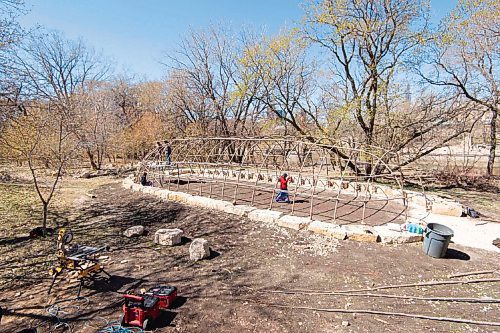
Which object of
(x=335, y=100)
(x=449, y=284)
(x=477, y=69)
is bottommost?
(x=449, y=284)

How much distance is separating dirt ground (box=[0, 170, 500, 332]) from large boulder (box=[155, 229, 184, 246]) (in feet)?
0.56

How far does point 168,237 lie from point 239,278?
2.37 meters

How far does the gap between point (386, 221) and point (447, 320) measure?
4.66 metres

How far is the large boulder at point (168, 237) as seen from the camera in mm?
6668

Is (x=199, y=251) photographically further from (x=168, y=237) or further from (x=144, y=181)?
(x=144, y=181)

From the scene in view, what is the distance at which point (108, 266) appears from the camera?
18.6 ft

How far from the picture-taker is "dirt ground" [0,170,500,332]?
392 cm

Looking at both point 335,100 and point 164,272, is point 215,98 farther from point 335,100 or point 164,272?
point 164,272

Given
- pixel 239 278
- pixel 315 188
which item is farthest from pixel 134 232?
pixel 315 188

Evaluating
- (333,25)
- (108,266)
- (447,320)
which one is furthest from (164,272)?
(333,25)

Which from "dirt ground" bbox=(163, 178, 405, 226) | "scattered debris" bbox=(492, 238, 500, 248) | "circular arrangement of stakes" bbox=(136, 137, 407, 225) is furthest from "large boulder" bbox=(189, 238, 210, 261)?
"scattered debris" bbox=(492, 238, 500, 248)

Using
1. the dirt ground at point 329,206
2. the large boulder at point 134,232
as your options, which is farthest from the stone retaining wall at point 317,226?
the large boulder at point 134,232

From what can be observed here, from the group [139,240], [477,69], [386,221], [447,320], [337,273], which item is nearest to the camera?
[447,320]

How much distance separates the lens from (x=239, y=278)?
518 cm
